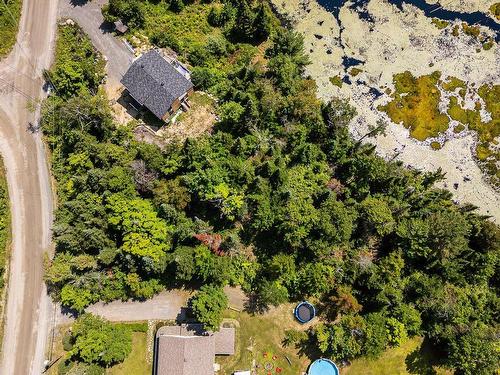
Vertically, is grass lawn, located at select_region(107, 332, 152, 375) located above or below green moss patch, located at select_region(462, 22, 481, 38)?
below

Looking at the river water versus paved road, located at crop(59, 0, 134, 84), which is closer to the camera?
paved road, located at crop(59, 0, 134, 84)

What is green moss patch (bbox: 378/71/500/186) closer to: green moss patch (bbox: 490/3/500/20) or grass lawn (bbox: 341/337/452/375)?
green moss patch (bbox: 490/3/500/20)

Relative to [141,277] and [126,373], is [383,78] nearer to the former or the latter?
[141,277]

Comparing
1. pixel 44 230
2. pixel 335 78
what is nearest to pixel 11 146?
pixel 44 230

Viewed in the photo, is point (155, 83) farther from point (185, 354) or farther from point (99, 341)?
point (185, 354)

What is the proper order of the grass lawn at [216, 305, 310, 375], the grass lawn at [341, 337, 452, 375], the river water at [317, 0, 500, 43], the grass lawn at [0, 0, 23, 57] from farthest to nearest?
1. the river water at [317, 0, 500, 43]
2. the grass lawn at [0, 0, 23, 57]
3. the grass lawn at [341, 337, 452, 375]
4. the grass lawn at [216, 305, 310, 375]

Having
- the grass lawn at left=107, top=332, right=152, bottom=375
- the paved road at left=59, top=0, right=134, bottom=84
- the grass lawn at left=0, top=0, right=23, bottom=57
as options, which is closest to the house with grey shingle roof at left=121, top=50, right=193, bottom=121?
the paved road at left=59, top=0, right=134, bottom=84

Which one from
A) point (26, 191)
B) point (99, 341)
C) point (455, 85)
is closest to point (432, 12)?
point (455, 85)
